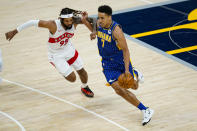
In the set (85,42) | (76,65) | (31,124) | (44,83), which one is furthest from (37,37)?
(31,124)

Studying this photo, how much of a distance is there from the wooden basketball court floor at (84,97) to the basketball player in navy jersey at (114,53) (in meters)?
0.50

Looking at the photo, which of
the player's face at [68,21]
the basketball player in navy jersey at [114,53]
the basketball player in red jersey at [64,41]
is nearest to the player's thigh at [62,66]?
the basketball player in red jersey at [64,41]

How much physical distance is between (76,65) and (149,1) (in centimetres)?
624

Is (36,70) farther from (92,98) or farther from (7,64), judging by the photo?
(92,98)

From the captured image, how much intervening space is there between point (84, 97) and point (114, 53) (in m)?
1.57

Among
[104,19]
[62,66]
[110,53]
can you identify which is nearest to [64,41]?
[62,66]

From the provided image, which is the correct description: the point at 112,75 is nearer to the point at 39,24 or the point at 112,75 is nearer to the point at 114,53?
the point at 114,53

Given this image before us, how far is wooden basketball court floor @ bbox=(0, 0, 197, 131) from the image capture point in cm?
798

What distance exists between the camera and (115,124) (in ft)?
26.0

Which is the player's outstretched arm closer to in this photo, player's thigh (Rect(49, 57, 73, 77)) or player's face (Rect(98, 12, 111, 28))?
player's thigh (Rect(49, 57, 73, 77))

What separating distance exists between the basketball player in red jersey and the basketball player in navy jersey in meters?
0.58

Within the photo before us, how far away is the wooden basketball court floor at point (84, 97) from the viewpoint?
7.98 meters

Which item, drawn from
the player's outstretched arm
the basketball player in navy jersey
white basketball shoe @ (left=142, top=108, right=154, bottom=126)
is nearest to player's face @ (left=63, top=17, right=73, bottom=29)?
the player's outstretched arm

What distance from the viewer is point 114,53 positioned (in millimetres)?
7816
